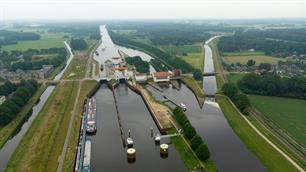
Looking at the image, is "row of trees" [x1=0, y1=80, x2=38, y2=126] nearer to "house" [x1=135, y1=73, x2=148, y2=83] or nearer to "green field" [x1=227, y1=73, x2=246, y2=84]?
"house" [x1=135, y1=73, x2=148, y2=83]

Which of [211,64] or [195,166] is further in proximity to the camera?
[211,64]

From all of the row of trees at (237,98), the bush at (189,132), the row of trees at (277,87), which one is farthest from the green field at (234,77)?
the bush at (189,132)

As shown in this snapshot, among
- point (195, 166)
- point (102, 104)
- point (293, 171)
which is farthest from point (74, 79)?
point (293, 171)

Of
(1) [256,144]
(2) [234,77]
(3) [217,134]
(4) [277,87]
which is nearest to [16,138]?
(3) [217,134]

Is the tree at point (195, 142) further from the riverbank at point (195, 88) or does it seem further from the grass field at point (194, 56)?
the grass field at point (194, 56)

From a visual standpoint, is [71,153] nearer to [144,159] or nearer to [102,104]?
[144,159]

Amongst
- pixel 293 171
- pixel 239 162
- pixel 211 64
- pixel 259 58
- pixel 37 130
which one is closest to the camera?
pixel 293 171

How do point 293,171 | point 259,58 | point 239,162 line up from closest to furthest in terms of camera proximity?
1. point 293,171
2. point 239,162
3. point 259,58
